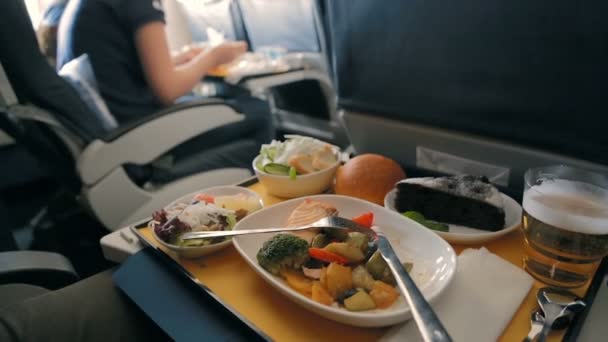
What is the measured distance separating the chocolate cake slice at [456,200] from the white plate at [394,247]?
0.07 metres

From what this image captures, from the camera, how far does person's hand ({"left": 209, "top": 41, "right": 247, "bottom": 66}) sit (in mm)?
1632

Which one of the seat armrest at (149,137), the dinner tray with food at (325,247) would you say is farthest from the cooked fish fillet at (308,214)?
the seat armrest at (149,137)

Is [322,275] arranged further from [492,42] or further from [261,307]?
[492,42]

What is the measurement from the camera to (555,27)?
0.54 meters

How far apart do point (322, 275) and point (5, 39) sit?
3.18 feet

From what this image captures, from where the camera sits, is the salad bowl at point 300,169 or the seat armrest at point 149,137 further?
the seat armrest at point 149,137

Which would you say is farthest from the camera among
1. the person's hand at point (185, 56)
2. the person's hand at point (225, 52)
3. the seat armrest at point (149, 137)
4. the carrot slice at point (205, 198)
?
the person's hand at point (185, 56)

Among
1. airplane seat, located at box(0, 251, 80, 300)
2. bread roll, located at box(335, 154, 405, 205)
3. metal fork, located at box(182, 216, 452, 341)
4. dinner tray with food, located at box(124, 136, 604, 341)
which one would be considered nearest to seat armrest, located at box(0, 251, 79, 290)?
airplane seat, located at box(0, 251, 80, 300)

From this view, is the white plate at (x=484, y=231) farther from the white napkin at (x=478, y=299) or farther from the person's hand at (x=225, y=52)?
the person's hand at (x=225, y=52)

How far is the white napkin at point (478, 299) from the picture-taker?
47 centimetres

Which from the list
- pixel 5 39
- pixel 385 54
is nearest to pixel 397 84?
pixel 385 54

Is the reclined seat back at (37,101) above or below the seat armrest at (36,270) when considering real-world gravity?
above

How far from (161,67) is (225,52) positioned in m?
0.41

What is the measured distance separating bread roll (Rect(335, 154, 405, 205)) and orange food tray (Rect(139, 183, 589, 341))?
6.7 inches
